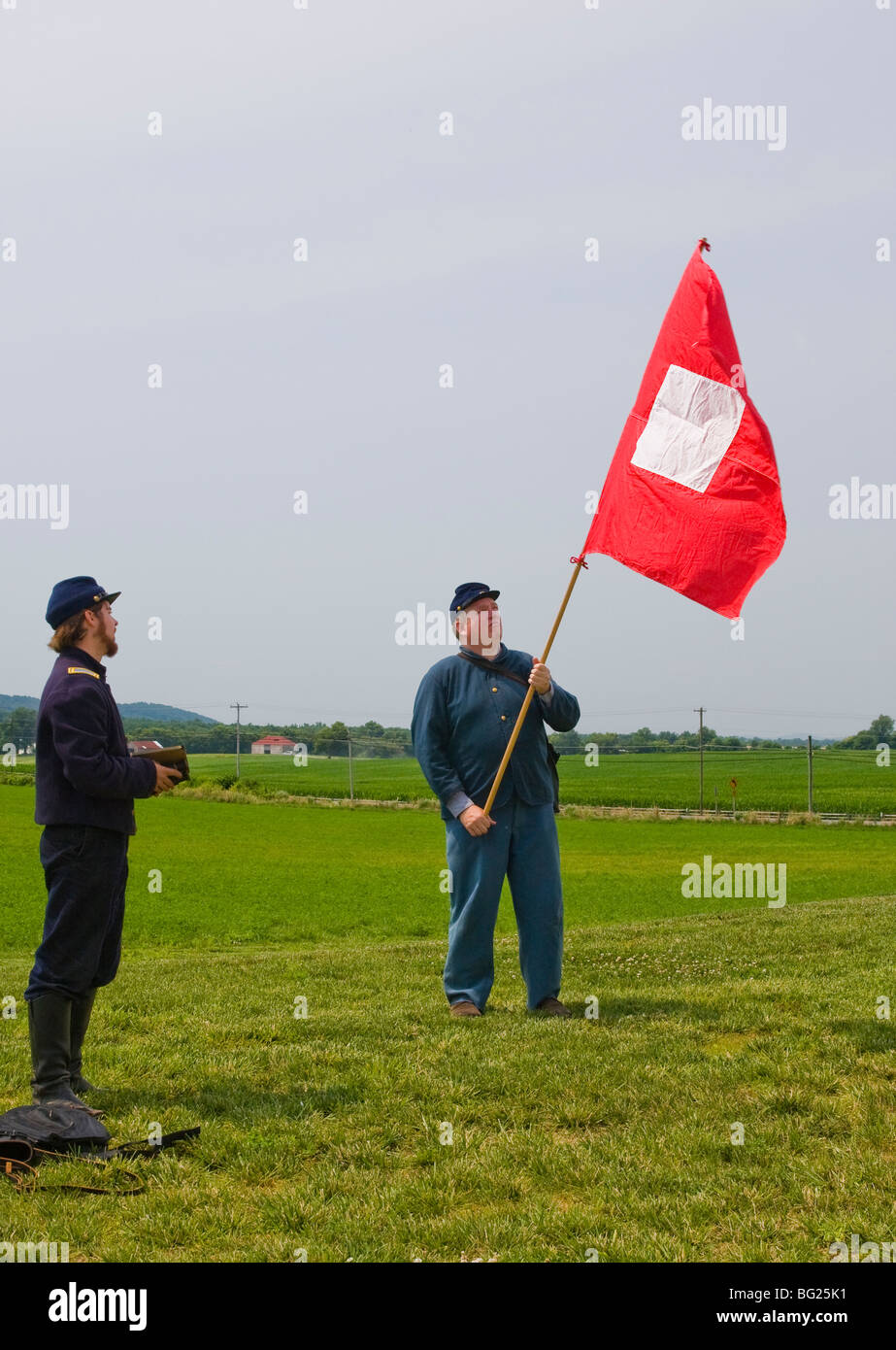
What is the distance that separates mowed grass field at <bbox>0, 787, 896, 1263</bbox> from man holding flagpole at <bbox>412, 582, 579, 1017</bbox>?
1.23 ft

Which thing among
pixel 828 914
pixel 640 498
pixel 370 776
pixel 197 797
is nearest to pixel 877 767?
pixel 370 776

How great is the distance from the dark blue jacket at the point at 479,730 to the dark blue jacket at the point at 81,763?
7.38ft

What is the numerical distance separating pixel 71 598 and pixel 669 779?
75744 millimetres

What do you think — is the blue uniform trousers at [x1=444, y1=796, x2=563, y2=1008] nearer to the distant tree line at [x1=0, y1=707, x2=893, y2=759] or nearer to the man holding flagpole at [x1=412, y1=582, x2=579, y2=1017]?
the man holding flagpole at [x1=412, y1=582, x2=579, y2=1017]

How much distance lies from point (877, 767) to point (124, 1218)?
9263cm

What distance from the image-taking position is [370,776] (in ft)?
274

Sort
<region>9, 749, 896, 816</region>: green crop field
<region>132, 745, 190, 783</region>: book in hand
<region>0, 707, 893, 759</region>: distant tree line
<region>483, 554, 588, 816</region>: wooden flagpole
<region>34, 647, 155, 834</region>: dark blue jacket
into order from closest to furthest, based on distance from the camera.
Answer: <region>34, 647, 155, 834</region>: dark blue jacket, <region>132, 745, 190, 783</region>: book in hand, <region>483, 554, 588, 816</region>: wooden flagpole, <region>9, 749, 896, 816</region>: green crop field, <region>0, 707, 893, 759</region>: distant tree line

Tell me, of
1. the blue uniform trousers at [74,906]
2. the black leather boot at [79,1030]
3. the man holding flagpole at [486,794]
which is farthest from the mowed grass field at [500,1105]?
the blue uniform trousers at [74,906]

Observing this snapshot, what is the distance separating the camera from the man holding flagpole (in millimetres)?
7152

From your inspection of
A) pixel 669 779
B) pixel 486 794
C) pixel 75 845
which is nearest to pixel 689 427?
pixel 486 794

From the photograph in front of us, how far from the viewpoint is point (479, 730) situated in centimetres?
727

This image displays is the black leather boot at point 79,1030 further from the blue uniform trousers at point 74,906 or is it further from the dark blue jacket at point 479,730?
the dark blue jacket at point 479,730

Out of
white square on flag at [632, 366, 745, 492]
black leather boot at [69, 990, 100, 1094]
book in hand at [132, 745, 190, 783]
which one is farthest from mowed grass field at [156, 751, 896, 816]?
black leather boot at [69, 990, 100, 1094]
